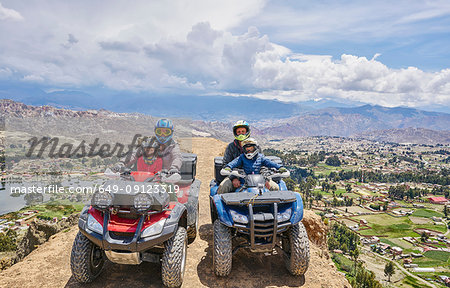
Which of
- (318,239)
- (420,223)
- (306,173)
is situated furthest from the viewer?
(306,173)

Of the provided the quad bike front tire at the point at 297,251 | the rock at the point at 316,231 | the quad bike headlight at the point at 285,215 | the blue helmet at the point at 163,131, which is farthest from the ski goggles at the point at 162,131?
the rock at the point at 316,231

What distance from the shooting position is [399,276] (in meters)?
50.5

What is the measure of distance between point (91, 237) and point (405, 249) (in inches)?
2990

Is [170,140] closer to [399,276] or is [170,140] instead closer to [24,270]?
[24,270]

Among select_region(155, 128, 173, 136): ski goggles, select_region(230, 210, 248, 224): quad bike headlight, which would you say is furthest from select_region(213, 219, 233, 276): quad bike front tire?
select_region(155, 128, 173, 136): ski goggles

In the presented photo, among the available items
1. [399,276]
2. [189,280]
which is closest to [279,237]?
[189,280]

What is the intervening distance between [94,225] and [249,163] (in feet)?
11.7

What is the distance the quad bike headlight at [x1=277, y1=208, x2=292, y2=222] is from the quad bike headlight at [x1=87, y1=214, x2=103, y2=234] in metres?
3.09

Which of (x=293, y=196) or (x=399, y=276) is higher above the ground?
(x=293, y=196)

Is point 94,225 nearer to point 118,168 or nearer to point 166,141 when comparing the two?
point 118,168

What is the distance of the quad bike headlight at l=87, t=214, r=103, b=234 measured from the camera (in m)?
4.05

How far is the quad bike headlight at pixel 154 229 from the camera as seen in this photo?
4036 mm

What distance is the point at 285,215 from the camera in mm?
4828

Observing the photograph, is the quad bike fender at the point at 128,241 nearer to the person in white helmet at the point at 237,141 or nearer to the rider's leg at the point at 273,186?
the rider's leg at the point at 273,186
